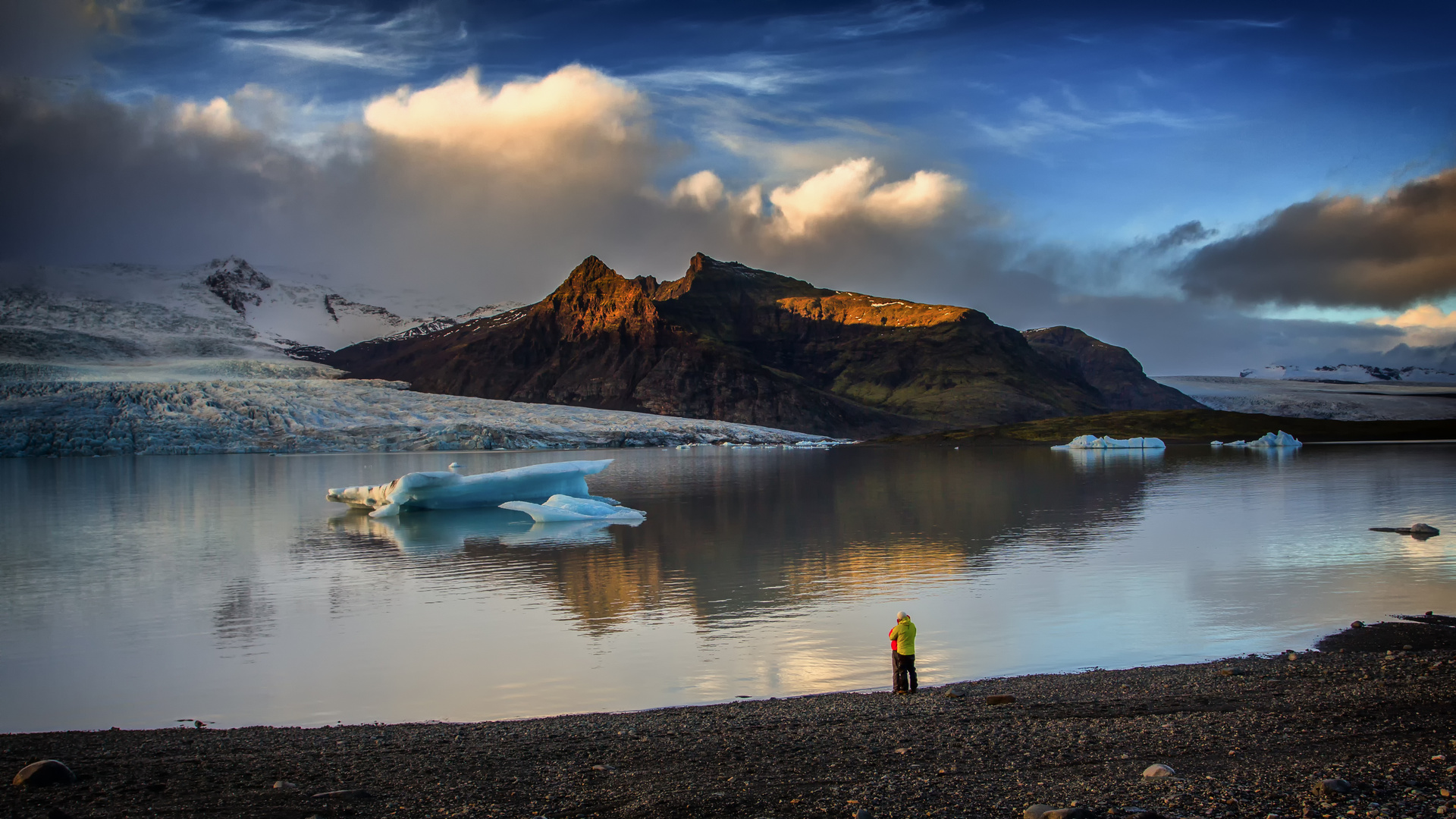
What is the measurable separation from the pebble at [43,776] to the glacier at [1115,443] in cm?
10294

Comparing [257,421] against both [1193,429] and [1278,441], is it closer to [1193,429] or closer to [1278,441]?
[1278,441]

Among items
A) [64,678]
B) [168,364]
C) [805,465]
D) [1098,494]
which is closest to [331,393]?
[168,364]

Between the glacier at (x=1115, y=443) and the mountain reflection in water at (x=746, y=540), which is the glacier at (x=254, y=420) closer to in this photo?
the mountain reflection in water at (x=746, y=540)

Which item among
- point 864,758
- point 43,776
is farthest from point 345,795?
point 864,758

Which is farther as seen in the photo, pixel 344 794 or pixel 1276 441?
pixel 1276 441

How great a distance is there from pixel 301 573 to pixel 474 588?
5.77 metres

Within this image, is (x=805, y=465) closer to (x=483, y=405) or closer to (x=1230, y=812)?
(x=483, y=405)

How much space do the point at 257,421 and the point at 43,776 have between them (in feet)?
300

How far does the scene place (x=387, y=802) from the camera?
7.60m

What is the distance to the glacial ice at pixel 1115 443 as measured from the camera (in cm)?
10160

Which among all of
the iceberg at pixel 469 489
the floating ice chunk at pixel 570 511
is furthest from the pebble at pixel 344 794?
the iceberg at pixel 469 489

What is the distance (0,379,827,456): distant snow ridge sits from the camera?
83312mm

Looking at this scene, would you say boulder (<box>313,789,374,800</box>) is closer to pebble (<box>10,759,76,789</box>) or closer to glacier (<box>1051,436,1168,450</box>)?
pebble (<box>10,759,76,789</box>)

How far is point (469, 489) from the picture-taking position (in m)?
38.2
